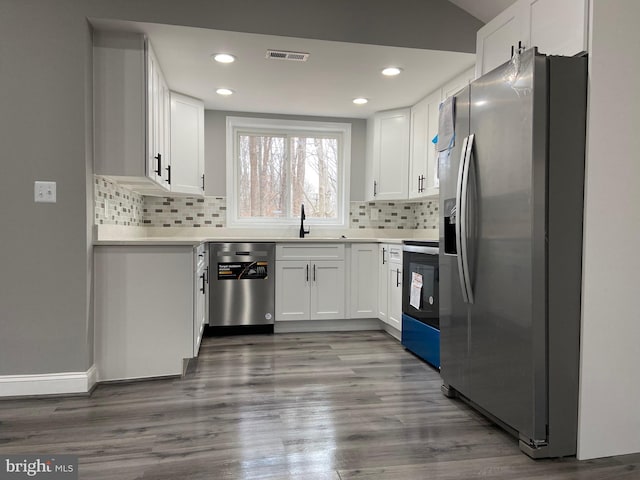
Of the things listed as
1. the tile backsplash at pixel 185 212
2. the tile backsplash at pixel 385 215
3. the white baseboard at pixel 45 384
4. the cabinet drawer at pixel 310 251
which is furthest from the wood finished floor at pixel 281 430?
the tile backsplash at pixel 385 215

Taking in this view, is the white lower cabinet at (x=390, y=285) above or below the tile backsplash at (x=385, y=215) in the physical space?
→ below

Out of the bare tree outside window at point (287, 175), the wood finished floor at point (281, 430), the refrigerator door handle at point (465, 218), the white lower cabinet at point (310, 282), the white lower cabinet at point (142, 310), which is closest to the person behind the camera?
the wood finished floor at point (281, 430)

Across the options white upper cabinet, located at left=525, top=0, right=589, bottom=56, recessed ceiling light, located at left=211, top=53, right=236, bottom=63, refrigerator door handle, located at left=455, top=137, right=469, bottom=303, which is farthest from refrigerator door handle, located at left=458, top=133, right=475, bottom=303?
recessed ceiling light, located at left=211, top=53, right=236, bottom=63

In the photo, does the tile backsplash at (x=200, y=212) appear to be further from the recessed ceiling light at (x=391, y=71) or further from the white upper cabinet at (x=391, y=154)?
the recessed ceiling light at (x=391, y=71)

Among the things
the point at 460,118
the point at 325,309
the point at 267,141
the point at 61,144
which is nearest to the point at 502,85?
the point at 460,118

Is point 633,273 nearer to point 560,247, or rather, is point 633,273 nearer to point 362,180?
point 560,247

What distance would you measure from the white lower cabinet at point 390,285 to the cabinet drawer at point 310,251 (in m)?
0.41

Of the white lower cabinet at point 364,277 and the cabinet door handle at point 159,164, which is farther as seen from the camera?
the white lower cabinet at point 364,277

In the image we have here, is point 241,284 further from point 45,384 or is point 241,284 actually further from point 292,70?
point 292,70

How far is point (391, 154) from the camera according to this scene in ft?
14.3

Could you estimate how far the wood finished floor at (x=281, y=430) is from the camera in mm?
1729

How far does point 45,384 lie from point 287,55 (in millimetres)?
2565

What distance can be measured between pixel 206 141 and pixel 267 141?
2.13 feet

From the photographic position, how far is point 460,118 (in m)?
2.30
